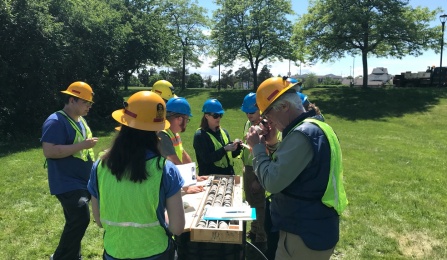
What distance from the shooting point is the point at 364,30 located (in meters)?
28.3

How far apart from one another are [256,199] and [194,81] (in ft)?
180

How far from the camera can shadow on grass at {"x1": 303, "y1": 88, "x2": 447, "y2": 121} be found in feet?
75.9

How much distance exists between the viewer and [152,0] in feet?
112

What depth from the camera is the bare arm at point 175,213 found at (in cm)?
221

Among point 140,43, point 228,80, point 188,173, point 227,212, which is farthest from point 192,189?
point 228,80

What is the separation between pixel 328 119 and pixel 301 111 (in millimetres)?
20654

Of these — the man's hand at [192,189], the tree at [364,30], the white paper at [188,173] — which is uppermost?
the tree at [364,30]

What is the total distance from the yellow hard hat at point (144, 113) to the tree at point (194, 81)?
2220 inches

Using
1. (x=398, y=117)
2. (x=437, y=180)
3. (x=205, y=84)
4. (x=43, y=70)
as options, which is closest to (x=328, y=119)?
(x=398, y=117)

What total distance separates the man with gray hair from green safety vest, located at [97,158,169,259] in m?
0.76

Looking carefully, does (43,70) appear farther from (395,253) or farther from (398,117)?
(398,117)

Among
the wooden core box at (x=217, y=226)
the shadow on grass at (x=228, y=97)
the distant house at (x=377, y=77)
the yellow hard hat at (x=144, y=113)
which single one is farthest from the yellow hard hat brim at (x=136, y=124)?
the distant house at (x=377, y=77)

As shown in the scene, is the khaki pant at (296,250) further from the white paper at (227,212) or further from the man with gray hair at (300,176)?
the white paper at (227,212)

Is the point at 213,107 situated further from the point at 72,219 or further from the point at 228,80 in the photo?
the point at 228,80
